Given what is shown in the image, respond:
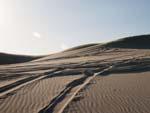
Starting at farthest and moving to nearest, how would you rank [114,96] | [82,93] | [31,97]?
[82,93] < [31,97] < [114,96]

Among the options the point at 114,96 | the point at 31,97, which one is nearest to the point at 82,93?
the point at 114,96

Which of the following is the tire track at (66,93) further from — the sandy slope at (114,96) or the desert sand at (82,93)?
the sandy slope at (114,96)

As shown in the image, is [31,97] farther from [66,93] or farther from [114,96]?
[114,96]

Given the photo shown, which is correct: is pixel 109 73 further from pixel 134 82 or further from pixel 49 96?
pixel 49 96

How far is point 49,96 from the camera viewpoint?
1197cm

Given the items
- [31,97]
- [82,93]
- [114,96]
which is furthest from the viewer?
[82,93]

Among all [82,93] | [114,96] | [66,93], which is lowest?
[114,96]

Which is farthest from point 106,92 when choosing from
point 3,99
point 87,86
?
point 3,99

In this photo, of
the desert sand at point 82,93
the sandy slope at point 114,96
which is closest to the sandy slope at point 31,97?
the desert sand at point 82,93

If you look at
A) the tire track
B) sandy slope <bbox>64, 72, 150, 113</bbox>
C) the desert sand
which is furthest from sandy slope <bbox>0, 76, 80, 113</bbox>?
sandy slope <bbox>64, 72, 150, 113</bbox>

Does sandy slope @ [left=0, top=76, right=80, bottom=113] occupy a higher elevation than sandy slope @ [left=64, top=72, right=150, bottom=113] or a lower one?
higher

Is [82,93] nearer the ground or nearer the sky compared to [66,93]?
nearer the ground

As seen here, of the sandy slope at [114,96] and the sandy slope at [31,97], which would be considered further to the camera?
the sandy slope at [31,97]

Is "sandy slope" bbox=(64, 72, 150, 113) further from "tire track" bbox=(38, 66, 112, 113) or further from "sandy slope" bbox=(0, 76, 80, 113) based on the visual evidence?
"sandy slope" bbox=(0, 76, 80, 113)
